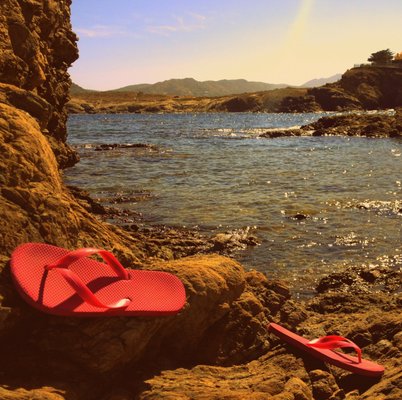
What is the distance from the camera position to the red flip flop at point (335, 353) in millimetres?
4500

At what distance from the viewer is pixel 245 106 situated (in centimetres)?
13538

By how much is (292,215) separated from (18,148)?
39.1ft

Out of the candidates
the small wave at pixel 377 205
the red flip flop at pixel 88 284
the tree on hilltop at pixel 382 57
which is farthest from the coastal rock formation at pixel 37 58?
the tree on hilltop at pixel 382 57

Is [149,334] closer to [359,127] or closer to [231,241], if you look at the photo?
[231,241]

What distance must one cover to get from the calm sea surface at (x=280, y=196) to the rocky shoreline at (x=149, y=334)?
14.3ft

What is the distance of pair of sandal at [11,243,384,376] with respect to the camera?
12.5 feet

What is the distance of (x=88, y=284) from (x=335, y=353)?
275 cm

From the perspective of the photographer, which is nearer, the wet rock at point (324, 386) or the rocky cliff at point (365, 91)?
the wet rock at point (324, 386)

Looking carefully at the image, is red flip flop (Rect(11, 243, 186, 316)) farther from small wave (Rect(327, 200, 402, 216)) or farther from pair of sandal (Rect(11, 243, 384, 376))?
small wave (Rect(327, 200, 402, 216))

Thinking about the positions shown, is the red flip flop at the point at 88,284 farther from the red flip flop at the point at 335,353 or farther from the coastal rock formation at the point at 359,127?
the coastal rock formation at the point at 359,127

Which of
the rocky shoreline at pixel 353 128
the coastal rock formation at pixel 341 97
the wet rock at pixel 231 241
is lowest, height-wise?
the wet rock at pixel 231 241

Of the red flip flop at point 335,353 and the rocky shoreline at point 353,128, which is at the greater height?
the rocky shoreline at point 353,128

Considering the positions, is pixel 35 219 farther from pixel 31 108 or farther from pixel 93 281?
pixel 31 108

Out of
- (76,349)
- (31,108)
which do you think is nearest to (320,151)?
(31,108)
